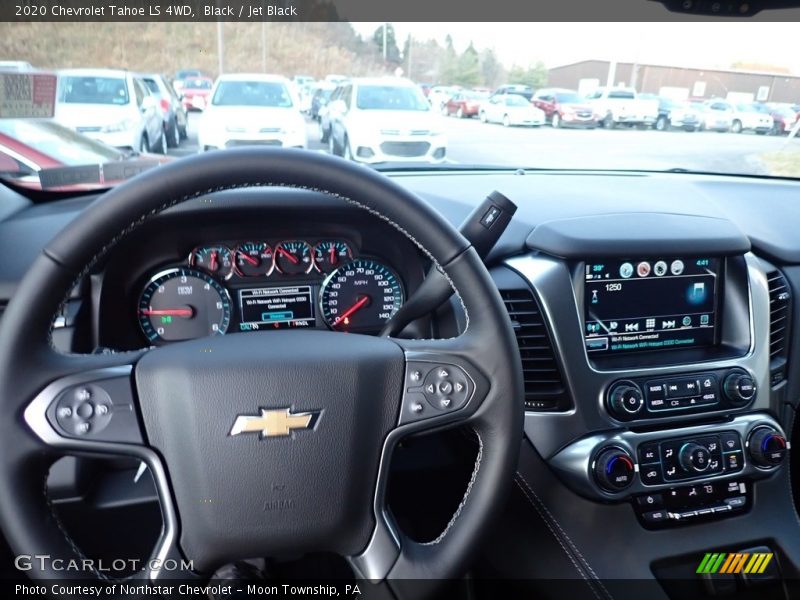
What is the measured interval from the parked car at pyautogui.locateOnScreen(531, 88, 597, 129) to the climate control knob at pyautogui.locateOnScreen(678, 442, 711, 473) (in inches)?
72.8

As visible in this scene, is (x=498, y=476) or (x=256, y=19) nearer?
(x=498, y=476)

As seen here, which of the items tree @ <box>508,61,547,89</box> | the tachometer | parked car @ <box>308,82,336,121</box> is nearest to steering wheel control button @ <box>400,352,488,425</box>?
the tachometer

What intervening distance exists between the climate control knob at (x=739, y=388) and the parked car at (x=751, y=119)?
4.34 feet

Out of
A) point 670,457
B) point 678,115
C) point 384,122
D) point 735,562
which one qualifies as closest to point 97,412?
point 670,457

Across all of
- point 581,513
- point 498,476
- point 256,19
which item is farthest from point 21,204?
point 581,513

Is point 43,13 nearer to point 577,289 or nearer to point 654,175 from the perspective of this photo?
point 577,289

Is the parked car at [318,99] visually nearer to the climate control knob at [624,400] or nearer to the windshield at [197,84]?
the windshield at [197,84]

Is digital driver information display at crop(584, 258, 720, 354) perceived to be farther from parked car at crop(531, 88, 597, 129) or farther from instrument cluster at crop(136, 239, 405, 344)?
parked car at crop(531, 88, 597, 129)

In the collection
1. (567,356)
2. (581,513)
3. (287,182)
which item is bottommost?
(581,513)

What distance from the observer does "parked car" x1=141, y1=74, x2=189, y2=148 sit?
2863 millimetres

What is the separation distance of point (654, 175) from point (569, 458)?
1.47 meters

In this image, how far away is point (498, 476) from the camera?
4.45 ft

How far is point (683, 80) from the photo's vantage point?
2783mm

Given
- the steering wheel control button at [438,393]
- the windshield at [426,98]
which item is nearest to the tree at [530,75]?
the windshield at [426,98]
